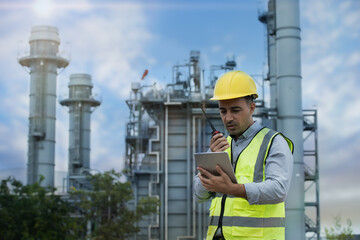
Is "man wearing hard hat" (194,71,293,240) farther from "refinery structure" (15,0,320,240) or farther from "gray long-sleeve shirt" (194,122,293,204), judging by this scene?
"refinery structure" (15,0,320,240)

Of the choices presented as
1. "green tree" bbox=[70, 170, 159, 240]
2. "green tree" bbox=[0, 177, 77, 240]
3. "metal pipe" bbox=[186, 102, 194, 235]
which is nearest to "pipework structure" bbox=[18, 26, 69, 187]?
"green tree" bbox=[0, 177, 77, 240]

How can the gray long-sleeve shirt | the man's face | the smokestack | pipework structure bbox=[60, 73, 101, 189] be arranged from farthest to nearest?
pipework structure bbox=[60, 73, 101, 189], the smokestack, the man's face, the gray long-sleeve shirt

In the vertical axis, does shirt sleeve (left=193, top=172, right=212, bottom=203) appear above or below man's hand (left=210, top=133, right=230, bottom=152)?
below

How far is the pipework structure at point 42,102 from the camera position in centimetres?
2953

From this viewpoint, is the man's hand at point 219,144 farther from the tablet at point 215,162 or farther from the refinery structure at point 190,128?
the refinery structure at point 190,128

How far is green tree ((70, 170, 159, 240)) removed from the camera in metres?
22.2

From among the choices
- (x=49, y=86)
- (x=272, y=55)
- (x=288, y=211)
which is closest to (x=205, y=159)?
(x=288, y=211)

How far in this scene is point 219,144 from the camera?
2961 mm

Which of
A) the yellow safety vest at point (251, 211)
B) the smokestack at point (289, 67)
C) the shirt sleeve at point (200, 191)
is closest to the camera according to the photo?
the yellow safety vest at point (251, 211)

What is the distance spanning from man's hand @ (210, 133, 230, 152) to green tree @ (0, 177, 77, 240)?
63.6 feet

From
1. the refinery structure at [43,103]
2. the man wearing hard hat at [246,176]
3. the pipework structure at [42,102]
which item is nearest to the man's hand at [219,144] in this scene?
the man wearing hard hat at [246,176]

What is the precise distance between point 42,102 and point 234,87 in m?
27.9

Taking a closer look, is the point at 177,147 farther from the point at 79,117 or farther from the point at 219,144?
the point at 219,144

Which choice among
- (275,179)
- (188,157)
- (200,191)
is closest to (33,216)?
(188,157)
